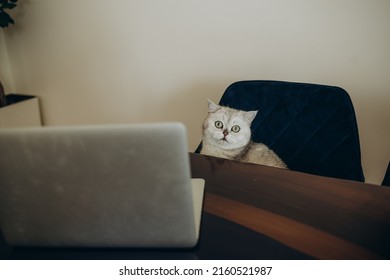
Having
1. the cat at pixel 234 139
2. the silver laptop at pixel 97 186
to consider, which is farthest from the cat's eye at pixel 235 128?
the silver laptop at pixel 97 186

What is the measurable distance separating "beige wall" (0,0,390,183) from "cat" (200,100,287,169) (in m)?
0.47

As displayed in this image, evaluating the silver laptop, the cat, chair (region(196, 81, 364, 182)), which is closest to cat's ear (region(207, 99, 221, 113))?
the cat

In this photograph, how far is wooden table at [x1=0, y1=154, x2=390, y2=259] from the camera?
22.8 inches

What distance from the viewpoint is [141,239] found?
58 cm

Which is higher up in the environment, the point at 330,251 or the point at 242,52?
the point at 242,52

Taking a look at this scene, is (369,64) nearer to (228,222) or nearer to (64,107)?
(228,222)

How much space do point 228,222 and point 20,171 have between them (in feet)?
1.32

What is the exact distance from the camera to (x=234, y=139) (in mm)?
1256

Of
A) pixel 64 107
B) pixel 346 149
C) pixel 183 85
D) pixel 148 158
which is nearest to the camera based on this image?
pixel 148 158

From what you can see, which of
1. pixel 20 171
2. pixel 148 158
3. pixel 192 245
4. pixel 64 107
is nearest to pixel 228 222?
pixel 192 245

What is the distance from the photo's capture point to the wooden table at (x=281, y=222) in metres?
0.58

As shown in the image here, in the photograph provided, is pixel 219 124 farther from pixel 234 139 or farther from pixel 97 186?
pixel 97 186

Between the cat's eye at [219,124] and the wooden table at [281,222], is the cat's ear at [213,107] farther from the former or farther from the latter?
the wooden table at [281,222]

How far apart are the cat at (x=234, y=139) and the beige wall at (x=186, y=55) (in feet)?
1.54
